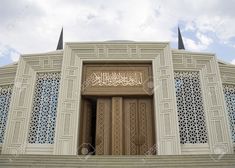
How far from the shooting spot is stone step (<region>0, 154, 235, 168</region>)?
5.38 m

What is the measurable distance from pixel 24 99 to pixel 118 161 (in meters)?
4.57

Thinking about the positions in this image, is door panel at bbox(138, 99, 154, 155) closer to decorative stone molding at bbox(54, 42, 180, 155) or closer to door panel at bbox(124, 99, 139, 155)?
door panel at bbox(124, 99, 139, 155)

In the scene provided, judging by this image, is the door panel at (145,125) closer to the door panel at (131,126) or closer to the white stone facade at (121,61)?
the door panel at (131,126)

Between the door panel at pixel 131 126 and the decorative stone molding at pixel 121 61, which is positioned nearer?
the decorative stone molding at pixel 121 61

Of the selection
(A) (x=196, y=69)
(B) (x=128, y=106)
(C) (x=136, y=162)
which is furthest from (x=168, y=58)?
(C) (x=136, y=162)

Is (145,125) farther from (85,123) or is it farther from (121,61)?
(121,61)

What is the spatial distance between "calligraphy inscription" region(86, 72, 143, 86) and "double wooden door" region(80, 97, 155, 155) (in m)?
0.55

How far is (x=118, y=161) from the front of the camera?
5605 mm

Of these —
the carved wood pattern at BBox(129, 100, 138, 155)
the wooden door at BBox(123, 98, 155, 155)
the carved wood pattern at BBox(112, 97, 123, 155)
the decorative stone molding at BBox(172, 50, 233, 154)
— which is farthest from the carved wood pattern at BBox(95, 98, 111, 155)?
the decorative stone molding at BBox(172, 50, 233, 154)

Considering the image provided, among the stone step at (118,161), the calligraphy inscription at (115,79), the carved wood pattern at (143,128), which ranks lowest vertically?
the stone step at (118,161)

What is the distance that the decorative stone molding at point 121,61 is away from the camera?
7.89 metres

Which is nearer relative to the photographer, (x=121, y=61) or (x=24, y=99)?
(x=24, y=99)

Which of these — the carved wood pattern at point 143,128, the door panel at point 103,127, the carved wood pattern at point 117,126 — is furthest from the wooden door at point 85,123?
the carved wood pattern at point 143,128

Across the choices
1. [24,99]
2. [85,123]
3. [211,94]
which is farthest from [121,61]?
[24,99]
